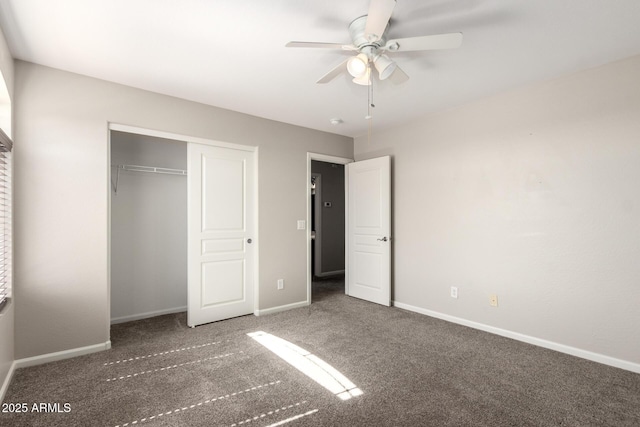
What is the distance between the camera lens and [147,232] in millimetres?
3766

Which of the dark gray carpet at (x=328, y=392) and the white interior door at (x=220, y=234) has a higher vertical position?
the white interior door at (x=220, y=234)

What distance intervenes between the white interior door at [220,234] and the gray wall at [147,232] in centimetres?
51

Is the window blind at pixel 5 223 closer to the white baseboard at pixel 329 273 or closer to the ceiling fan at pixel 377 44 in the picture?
the ceiling fan at pixel 377 44

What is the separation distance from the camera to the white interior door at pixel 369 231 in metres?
4.21

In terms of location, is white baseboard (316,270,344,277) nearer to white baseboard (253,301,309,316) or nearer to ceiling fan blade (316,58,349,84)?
white baseboard (253,301,309,316)

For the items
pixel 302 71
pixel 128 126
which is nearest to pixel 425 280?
pixel 302 71

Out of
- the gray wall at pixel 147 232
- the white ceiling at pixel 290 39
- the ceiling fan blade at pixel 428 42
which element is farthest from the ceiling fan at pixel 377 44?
the gray wall at pixel 147 232

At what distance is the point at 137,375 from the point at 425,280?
121 inches

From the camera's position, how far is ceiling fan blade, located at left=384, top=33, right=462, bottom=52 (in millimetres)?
1811

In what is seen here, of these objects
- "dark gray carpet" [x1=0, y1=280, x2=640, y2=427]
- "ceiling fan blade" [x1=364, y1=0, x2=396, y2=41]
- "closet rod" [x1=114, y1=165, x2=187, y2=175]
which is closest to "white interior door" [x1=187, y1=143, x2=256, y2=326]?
"dark gray carpet" [x1=0, y1=280, x2=640, y2=427]

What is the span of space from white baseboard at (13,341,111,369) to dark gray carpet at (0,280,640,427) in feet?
0.24

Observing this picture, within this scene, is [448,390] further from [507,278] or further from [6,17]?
[6,17]

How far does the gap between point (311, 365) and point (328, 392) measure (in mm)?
414

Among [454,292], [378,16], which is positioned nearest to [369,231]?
[454,292]
